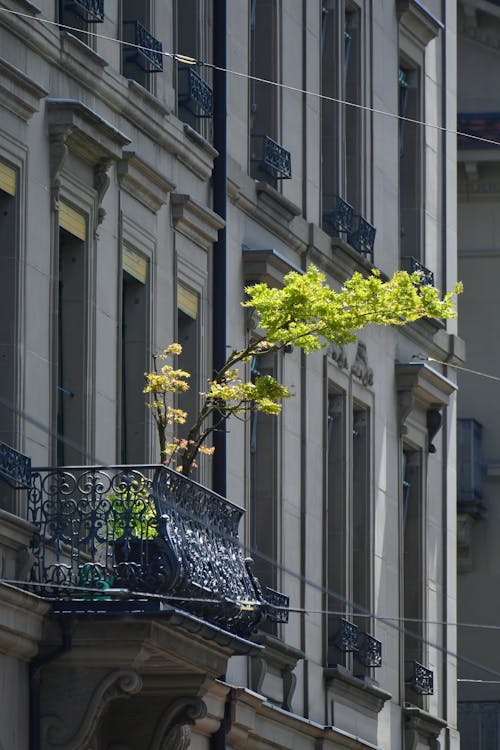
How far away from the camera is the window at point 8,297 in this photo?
26.4 m

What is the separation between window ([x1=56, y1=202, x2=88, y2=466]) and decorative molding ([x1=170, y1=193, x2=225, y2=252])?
10.2 ft

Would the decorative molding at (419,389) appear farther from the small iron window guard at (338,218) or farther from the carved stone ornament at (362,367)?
the small iron window guard at (338,218)

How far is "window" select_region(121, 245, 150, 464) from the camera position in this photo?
30.4 metres

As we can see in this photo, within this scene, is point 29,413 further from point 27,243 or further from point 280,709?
point 280,709

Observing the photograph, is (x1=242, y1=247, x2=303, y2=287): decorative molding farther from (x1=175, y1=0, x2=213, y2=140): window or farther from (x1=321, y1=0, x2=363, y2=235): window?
(x1=321, y1=0, x2=363, y2=235): window

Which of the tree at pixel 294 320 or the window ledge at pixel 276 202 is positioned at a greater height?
the window ledge at pixel 276 202

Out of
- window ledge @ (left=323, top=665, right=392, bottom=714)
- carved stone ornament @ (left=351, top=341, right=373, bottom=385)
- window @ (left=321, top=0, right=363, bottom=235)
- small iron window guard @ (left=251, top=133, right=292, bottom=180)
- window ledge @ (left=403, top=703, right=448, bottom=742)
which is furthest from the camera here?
window ledge @ (left=403, top=703, right=448, bottom=742)

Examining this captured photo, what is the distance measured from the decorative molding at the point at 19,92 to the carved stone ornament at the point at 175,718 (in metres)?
5.48

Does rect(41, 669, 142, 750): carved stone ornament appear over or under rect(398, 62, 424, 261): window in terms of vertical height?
under

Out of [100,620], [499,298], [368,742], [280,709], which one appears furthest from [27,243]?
[499,298]

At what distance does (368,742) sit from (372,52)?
30.1ft

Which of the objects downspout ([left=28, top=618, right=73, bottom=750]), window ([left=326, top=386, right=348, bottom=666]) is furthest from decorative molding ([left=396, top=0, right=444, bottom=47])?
downspout ([left=28, top=618, right=73, bottom=750])

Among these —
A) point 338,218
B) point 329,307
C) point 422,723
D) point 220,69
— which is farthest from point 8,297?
point 422,723

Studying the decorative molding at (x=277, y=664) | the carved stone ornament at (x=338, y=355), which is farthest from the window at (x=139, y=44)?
the carved stone ornament at (x=338, y=355)
